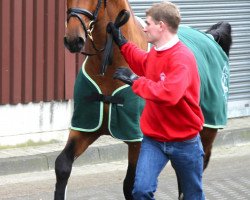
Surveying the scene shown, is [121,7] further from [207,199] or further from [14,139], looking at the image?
[14,139]

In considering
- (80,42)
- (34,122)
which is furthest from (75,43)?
(34,122)

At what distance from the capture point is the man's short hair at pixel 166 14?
4.88 m

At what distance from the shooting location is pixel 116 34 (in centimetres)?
545

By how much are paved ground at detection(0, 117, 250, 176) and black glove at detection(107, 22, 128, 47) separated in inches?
126

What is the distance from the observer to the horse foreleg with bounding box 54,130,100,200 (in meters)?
5.62

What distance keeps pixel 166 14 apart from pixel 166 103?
583 mm

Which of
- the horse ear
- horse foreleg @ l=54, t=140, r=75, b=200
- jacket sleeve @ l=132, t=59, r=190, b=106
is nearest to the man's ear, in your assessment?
jacket sleeve @ l=132, t=59, r=190, b=106

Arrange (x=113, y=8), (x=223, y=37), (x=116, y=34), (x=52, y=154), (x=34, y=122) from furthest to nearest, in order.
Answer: (x=34, y=122), (x=52, y=154), (x=223, y=37), (x=113, y=8), (x=116, y=34)

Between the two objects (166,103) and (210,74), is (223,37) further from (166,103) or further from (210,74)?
(166,103)

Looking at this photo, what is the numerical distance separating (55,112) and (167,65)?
487 centimetres

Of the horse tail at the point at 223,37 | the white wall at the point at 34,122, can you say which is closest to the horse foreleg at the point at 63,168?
the horse tail at the point at 223,37

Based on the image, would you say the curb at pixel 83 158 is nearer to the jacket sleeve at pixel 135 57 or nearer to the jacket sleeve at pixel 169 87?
the jacket sleeve at pixel 135 57

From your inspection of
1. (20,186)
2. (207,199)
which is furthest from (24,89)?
(207,199)

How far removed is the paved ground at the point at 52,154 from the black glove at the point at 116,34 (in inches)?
126
